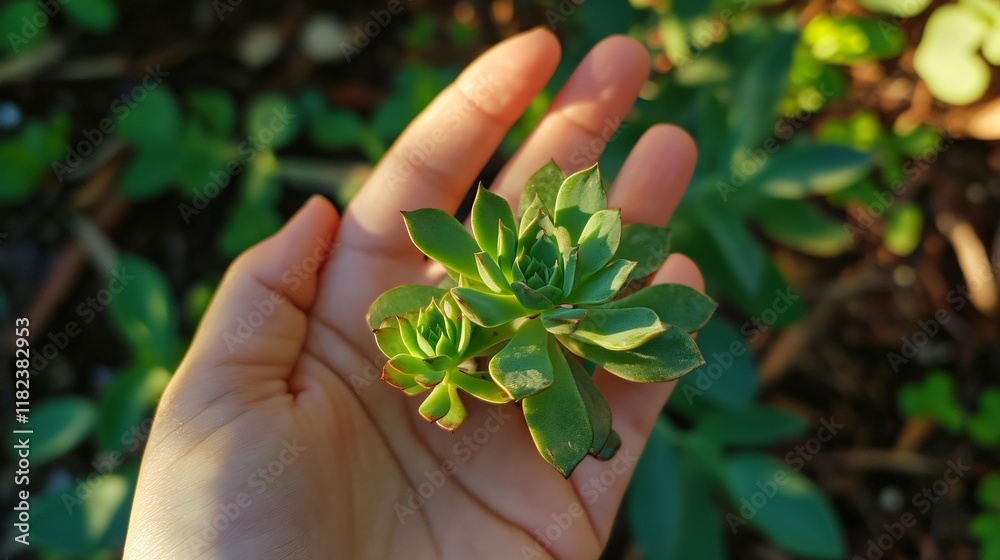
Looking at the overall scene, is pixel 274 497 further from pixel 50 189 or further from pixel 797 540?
pixel 50 189

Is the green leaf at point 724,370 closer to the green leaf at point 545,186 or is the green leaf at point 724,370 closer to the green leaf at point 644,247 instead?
the green leaf at point 644,247

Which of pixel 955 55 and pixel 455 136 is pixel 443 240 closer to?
pixel 455 136

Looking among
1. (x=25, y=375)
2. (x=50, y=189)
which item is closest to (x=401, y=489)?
(x=25, y=375)

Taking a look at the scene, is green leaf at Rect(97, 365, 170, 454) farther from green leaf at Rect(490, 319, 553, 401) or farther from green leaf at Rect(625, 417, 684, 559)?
green leaf at Rect(625, 417, 684, 559)

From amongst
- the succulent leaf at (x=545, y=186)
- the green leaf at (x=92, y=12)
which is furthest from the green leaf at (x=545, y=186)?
the green leaf at (x=92, y=12)

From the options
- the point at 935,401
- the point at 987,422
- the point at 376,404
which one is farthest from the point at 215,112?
the point at 987,422
